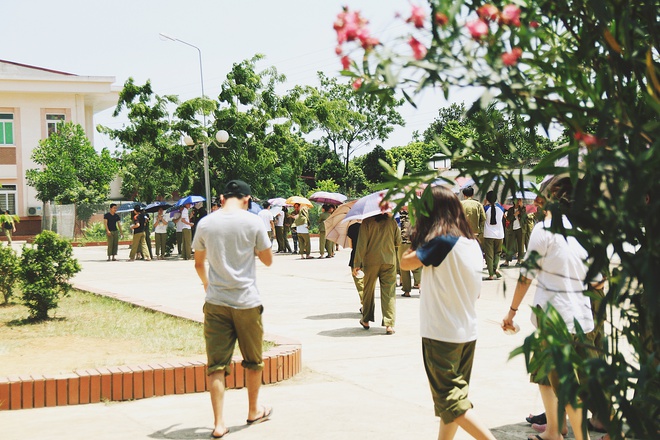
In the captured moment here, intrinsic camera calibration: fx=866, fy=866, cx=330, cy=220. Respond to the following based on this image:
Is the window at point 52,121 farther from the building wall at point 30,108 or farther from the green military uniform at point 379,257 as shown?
the green military uniform at point 379,257

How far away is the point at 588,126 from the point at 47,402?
505 cm

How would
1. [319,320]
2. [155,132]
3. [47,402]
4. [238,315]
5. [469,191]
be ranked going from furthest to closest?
[155,132]
[469,191]
[319,320]
[47,402]
[238,315]

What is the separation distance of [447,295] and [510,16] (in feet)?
9.14

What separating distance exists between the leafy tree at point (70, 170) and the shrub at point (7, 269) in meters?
31.9

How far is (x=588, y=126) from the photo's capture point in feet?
8.31

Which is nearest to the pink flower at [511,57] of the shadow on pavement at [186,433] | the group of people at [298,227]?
the shadow on pavement at [186,433]

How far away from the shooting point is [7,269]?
1177 centimetres

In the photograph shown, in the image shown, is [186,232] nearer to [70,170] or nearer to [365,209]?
[365,209]

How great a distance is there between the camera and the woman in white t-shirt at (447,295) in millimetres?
4711

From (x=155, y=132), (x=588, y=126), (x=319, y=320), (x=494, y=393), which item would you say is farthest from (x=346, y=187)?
(x=588, y=126)

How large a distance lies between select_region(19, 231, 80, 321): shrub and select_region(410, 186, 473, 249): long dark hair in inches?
254

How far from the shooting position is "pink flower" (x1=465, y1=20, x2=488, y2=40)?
85.0 inches

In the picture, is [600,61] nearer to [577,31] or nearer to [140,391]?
[577,31]

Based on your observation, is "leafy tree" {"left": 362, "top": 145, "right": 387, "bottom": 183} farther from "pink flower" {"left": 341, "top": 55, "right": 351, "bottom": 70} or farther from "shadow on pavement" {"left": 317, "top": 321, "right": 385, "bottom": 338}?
"pink flower" {"left": 341, "top": 55, "right": 351, "bottom": 70}
